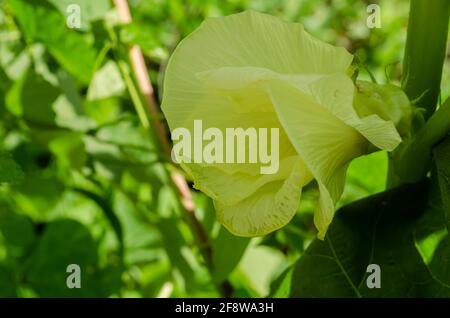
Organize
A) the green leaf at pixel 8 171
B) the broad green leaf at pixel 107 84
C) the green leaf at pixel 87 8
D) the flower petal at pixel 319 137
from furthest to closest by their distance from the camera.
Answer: the broad green leaf at pixel 107 84, the green leaf at pixel 87 8, the green leaf at pixel 8 171, the flower petal at pixel 319 137

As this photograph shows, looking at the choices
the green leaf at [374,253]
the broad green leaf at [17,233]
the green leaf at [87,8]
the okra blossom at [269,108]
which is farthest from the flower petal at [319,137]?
the broad green leaf at [17,233]

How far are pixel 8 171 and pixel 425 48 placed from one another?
0.29 m

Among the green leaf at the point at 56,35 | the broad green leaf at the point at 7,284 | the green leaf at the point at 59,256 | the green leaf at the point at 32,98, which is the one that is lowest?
the broad green leaf at the point at 7,284

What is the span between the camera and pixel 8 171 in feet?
1.71

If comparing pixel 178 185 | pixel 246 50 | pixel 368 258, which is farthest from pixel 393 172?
pixel 178 185

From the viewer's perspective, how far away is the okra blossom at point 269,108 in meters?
0.42

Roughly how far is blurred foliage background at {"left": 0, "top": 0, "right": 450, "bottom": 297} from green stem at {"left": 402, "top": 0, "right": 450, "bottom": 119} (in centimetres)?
15

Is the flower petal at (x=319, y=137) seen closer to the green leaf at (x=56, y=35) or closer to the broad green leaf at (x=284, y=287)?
the broad green leaf at (x=284, y=287)

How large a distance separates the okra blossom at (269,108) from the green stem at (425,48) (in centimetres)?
7

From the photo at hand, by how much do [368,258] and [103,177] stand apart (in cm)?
39

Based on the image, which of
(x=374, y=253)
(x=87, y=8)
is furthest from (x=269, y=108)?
(x=87, y=8)

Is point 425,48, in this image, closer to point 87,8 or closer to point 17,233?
point 87,8

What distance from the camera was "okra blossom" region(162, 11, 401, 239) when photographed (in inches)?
16.4

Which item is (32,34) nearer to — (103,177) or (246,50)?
(103,177)
